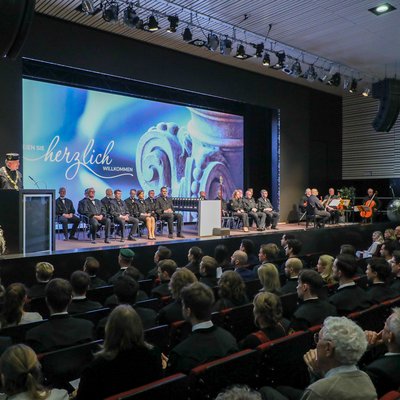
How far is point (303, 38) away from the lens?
9.73 meters

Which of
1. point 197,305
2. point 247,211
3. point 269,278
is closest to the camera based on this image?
point 197,305

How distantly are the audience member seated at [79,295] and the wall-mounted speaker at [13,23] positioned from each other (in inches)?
114

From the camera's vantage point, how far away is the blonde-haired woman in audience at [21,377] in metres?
1.65

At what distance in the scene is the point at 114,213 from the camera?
8.86 metres

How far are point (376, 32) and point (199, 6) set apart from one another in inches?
152

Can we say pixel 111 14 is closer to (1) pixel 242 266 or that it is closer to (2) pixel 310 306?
(1) pixel 242 266

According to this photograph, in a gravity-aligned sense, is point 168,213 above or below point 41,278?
above

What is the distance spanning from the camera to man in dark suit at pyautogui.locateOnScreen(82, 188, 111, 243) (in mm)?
8352

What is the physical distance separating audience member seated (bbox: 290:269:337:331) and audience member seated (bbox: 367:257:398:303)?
0.86 meters

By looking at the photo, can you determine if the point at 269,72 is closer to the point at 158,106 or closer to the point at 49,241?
the point at 158,106

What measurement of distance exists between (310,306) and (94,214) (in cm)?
631

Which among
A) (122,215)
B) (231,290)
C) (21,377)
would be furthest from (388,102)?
(21,377)

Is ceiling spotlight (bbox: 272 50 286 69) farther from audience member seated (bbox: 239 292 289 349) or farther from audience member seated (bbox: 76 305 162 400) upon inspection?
audience member seated (bbox: 76 305 162 400)

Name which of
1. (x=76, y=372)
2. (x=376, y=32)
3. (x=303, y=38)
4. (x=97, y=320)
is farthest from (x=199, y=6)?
(x=76, y=372)
